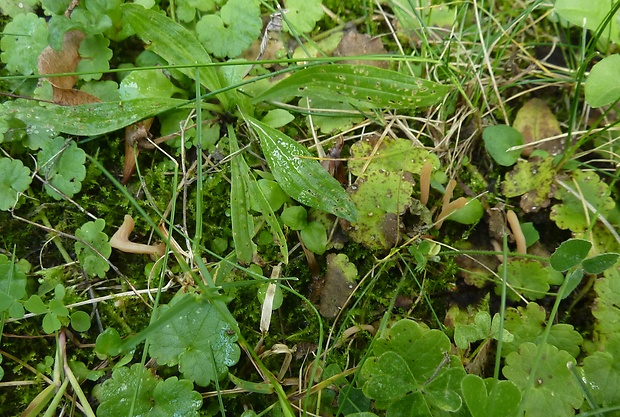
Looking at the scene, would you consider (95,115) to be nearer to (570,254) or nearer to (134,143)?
(134,143)

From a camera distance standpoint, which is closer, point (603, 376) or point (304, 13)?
point (603, 376)

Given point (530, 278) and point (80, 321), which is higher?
point (530, 278)

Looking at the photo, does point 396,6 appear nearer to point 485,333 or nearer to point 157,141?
point 157,141

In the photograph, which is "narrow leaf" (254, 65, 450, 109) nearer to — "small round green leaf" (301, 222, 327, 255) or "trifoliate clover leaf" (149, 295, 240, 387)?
"small round green leaf" (301, 222, 327, 255)

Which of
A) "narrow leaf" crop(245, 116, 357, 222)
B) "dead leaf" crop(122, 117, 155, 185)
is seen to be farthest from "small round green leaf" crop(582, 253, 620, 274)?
"dead leaf" crop(122, 117, 155, 185)

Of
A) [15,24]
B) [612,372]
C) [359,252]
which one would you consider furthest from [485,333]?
[15,24]

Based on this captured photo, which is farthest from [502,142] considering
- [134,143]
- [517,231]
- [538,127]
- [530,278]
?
[134,143]
